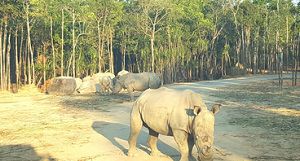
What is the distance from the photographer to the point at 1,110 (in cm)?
2430

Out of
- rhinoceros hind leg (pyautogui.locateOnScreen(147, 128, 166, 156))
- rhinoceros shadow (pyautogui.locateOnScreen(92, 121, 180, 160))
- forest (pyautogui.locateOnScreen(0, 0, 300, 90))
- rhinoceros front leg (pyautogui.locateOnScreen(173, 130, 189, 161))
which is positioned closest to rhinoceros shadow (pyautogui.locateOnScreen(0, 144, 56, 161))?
rhinoceros shadow (pyautogui.locateOnScreen(92, 121, 180, 160))

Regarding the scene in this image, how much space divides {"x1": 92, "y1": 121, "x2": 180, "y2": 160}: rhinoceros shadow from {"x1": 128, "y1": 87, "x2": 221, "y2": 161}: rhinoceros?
724mm

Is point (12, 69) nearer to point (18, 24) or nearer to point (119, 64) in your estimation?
point (18, 24)

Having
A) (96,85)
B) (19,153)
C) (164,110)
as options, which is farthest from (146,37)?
(164,110)

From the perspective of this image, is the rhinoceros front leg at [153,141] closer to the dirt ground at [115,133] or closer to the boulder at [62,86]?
the dirt ground at [115,133]

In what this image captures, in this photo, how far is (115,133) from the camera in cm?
1545

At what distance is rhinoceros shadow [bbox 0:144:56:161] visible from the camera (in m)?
11.8

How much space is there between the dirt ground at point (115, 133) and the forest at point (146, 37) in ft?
73.9

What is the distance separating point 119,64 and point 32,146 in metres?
63.6

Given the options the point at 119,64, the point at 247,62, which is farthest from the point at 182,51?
the point at 119,64

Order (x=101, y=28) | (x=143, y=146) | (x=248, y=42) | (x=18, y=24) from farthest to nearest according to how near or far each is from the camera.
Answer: (x=248, y=42), (x=101, y=28), (x=18, y=24), (x=143, y=146)

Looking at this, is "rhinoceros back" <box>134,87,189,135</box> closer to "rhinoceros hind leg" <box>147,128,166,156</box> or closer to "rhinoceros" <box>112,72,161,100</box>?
"rhinoceros hind leg" <box>147,128,166,156</box>

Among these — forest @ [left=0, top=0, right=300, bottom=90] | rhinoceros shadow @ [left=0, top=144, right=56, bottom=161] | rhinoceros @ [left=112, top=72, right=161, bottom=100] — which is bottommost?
rhinoceros shadow @ [left=0, top=144, right=56, bottom=161]

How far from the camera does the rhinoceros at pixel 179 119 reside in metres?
8.82
